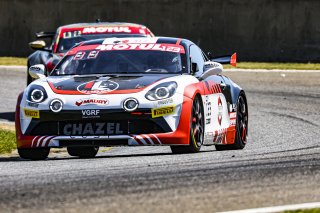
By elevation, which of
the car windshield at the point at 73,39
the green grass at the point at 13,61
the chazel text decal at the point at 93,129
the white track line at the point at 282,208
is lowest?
the green grass at the point at 13,61

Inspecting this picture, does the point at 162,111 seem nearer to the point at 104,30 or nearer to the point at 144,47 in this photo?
the point at 144,47

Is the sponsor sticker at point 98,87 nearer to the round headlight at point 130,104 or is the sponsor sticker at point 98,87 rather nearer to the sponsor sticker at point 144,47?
the round headlight at point 130,104

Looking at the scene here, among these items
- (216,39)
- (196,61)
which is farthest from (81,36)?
(216,39)

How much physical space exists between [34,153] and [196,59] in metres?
2.32

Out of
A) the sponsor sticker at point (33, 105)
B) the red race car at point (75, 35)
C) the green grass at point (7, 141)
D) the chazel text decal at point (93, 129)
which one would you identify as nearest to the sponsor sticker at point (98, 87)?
the chazel text decal at point (93, 129)

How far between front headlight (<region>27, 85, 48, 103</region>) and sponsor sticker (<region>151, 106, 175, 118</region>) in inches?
44.3

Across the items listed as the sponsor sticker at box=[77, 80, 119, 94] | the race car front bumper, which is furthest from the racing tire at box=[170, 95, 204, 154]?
the sponsor sticker at box=[77, 80, 119, 94]

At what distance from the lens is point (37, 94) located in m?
11.9

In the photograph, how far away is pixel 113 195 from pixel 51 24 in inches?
892

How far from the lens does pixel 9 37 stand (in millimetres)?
30359

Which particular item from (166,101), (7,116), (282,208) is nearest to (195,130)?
(166,101)

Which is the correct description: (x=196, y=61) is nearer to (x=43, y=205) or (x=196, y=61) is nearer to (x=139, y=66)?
(x=139, y=66)

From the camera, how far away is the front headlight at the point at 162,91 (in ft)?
38.2

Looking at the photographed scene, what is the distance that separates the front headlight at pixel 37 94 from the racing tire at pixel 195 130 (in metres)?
1.40
